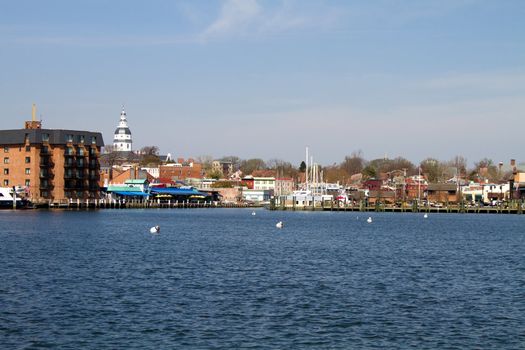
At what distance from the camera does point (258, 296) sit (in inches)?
1497

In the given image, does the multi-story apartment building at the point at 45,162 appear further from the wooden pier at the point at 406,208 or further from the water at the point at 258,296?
the water at the point at 258,296

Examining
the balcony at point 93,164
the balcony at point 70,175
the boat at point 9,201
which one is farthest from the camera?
the balcony at point 93,164

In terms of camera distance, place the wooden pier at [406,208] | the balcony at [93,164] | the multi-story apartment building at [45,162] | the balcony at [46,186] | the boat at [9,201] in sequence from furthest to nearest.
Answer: the wooden pier at [406,208]
the balcony at [93,164]
the balcony at [46,186]
the multi-story apartment building at [45,162]
the boat at [9,201]

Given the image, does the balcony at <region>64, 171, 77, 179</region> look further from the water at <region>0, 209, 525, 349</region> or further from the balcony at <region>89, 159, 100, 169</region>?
the water at <region>0, 209, 525, 349</region>

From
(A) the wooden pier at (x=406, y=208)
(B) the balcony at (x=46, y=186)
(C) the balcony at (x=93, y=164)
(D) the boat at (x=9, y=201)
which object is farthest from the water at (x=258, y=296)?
(A) the wooden pier at (x=406, y=208)

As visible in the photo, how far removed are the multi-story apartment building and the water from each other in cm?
8627

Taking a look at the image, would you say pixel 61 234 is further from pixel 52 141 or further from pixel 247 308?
pixel 52 141

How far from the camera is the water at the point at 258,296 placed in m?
29.1

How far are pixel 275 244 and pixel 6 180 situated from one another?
9442 centimetres

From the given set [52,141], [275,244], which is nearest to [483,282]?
[275,244]

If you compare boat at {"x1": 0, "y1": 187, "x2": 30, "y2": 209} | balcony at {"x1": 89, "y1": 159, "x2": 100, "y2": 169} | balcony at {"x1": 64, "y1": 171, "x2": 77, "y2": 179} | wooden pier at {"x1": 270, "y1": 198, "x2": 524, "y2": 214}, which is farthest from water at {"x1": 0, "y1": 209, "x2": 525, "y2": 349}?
wooden pier at {"x1": 270, "y1": 198, "x2": 524, "y2": 214}

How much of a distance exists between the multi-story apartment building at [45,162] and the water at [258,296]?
8627 cm

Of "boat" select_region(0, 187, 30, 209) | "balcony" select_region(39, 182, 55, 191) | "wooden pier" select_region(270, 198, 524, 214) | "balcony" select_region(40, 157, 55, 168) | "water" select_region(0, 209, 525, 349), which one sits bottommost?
"water" select_region(0, 209, 525, 349)

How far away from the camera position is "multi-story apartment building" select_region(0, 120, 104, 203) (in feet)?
500
